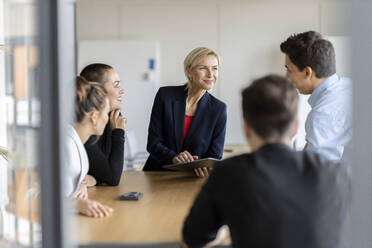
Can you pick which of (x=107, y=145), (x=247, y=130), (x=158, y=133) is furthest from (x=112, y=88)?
(x=247, y=130)

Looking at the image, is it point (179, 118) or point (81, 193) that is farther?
point (179, 118)

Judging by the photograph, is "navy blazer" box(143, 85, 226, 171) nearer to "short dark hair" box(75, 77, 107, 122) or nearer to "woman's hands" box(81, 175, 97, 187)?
"woman's hands" box(81, 175, 97, 187)

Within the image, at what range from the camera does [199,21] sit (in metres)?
5.46

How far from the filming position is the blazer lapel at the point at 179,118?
242cm

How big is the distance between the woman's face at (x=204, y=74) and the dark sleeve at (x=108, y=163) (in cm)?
52

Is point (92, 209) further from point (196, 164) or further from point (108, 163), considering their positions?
point (196, 164)

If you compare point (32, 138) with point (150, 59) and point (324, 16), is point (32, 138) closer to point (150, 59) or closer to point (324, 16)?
point (150, 59)

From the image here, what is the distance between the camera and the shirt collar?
6.31 ft

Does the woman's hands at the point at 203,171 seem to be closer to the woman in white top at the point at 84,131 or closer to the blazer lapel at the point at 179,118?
the blazer lapel at the point at 179,118

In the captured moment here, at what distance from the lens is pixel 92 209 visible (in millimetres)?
1691

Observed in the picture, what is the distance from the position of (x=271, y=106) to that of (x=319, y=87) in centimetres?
79

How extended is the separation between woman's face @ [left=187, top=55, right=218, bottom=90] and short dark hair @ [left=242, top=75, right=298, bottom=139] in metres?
1.11

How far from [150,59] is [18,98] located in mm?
4116

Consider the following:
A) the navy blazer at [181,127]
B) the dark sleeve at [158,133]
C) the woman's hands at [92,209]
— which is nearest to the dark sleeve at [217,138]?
the navy blazer at [181,127]
